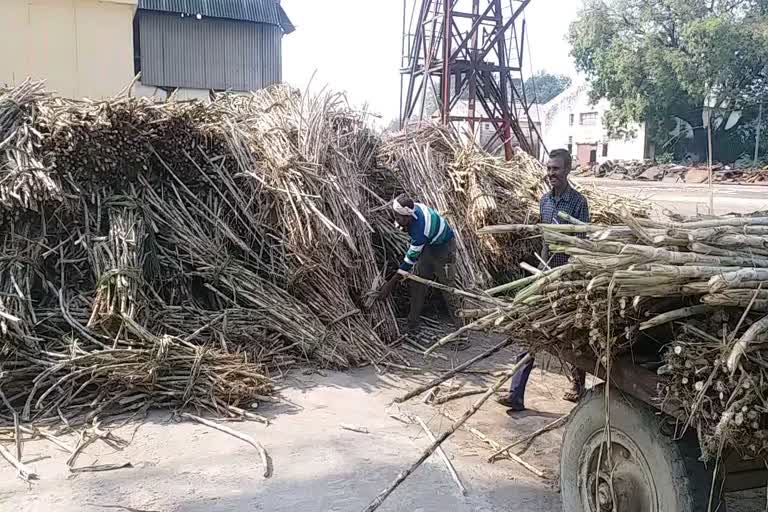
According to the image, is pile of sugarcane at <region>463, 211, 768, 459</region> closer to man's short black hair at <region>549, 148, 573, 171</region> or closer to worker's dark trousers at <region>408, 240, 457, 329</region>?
man's short black hair at <region>549, 148, 573, 171</region>

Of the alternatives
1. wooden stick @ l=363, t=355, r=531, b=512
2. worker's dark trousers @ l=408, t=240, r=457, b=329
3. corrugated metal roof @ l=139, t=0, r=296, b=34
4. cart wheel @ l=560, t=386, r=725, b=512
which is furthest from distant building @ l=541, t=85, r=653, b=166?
cart wheel @ l=560, t=386, r=725, b=512

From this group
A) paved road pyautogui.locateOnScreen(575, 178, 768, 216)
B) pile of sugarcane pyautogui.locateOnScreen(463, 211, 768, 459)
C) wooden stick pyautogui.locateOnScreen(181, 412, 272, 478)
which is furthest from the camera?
paved road pyautogui.locateOnScreen(575, 178, 768, 216)

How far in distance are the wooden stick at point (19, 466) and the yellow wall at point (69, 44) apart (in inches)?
498

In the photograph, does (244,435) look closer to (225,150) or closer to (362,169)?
(225,150)

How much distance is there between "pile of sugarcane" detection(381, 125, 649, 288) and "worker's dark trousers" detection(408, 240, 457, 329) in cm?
60

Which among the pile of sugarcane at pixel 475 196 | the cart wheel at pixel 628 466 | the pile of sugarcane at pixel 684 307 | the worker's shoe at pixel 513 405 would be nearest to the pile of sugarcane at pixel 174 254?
the pile of sugarcane at pixel 475 196

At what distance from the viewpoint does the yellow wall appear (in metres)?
15.0

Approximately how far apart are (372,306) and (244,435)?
8.44 feet

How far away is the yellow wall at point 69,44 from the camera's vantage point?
1498 centimetres

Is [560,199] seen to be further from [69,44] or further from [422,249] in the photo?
[69,44]

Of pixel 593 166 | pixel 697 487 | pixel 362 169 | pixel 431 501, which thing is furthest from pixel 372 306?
pixel 593 166

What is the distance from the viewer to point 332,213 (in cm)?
682

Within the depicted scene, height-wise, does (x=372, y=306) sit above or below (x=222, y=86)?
below

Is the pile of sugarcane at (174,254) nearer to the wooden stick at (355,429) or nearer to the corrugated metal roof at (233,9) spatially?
the wooden stick at (355,429)
